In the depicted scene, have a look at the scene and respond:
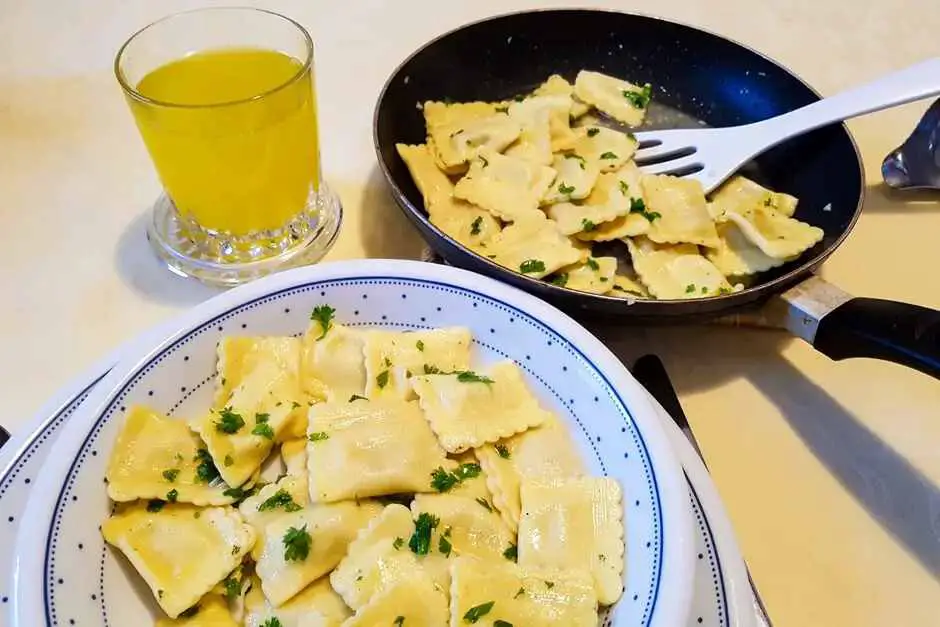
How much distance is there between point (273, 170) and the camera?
1.37 meters

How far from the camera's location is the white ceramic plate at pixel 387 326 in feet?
2.78

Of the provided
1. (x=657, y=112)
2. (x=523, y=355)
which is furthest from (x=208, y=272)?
(x=657, y=112)

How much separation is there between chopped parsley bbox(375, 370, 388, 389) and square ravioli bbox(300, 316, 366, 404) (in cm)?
3

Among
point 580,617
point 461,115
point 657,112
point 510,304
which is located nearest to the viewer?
point 580,617

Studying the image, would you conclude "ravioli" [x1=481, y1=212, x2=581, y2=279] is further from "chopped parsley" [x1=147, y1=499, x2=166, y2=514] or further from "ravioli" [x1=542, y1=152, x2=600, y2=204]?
"chopped parsley" [x1=147, y1=499, x2=166, y2=514]

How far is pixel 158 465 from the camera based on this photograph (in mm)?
991

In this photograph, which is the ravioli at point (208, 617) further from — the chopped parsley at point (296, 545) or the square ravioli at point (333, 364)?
the square ravioli at point (333, 364)

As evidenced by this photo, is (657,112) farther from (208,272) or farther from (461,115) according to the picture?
(208,272)

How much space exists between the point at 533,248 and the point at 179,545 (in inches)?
29.2

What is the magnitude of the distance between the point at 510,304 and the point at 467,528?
32 cm

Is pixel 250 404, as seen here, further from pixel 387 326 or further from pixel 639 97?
pixel 639 97

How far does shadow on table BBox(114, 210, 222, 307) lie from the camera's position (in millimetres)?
1394

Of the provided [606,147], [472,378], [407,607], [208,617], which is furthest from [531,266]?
[208,617]

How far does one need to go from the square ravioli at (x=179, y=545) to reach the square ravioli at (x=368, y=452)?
11cm
